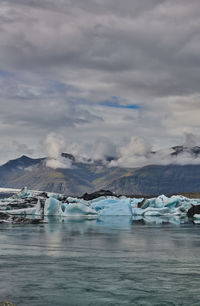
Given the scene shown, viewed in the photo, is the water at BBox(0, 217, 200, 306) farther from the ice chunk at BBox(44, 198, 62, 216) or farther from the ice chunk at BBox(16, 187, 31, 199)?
A: the ice chunk at BBox(16, 187, 31, 199)

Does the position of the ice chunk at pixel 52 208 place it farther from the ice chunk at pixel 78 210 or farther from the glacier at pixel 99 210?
the ice chunk at pixel 78 210

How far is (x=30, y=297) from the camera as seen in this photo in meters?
9.49

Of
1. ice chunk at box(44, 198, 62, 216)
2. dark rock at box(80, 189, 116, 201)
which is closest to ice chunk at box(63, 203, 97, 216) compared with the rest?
ice chunk at box(44, 198, 62, 216)

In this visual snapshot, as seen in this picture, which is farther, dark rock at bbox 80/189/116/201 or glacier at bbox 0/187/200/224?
dark rock at bbox 80/189/116/201

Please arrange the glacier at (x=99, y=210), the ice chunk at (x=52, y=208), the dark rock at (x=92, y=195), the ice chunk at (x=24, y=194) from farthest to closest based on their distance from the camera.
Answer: the dark rock at (x=92, y=195) < the ice chunk at (x=24, y=194) < the ice chunk at (x=52, y=208) < the glacier at (x=99, y=210)

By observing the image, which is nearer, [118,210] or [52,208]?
[52,208]

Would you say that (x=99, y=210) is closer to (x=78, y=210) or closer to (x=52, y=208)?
(x=52, y=208)

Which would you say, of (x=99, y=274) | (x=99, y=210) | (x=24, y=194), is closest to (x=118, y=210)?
(x=99, y=210)

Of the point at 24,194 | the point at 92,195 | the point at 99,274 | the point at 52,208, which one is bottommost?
the point at 99,274

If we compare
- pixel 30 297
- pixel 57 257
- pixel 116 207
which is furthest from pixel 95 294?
pixel 116 207

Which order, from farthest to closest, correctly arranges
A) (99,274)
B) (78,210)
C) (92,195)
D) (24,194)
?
1. (92,195)
2. (24,194)
3. (78,210)
4. (99,274)

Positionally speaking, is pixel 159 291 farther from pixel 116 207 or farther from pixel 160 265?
pixel 116 207

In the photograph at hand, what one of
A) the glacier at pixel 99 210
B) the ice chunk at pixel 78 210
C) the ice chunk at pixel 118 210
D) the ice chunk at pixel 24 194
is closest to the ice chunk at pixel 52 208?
the glacier at pixel 99 210

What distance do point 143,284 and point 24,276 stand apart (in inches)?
133
